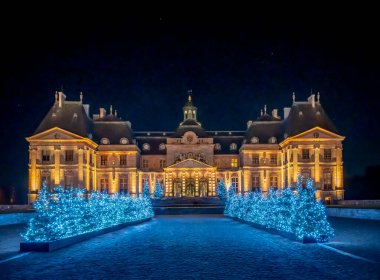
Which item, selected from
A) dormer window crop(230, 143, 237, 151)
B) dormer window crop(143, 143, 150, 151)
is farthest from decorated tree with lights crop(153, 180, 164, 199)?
dormer window crop(230, 143, 237, 151)

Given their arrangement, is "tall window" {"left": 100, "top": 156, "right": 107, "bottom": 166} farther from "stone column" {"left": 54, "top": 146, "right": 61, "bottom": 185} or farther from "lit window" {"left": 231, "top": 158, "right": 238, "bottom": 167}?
"lit window" {"left": 231, "top": 158, "right": 238, "bottom": 167}

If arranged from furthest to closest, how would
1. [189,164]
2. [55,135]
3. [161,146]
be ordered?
[161,146], [189,164], [55,135]

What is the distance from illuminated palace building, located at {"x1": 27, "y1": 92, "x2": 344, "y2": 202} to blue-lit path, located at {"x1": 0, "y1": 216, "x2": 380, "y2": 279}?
47.0 metres

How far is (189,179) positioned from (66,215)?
54.0 metres

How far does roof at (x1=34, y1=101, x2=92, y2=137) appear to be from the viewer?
66094 mm

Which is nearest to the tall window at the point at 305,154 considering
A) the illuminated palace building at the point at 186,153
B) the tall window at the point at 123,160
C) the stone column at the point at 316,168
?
the illuminated palace building at the point at 186,153

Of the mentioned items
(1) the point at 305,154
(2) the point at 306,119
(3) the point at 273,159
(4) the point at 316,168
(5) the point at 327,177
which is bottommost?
(5) the point at 327,177

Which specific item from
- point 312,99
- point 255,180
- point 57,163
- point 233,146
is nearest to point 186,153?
point 233,146

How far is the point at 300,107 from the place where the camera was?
70812 mm

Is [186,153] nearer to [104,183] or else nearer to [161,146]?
[161,146]

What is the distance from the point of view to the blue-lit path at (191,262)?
12.5 meters

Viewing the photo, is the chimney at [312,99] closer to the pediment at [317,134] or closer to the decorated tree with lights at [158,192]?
the pediment at [317,134]

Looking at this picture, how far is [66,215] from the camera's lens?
63.9 feet

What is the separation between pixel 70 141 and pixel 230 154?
26.9 m
